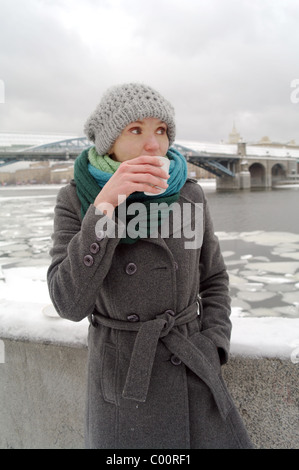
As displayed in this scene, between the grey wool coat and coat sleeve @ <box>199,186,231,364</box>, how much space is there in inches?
1.6

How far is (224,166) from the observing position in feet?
125

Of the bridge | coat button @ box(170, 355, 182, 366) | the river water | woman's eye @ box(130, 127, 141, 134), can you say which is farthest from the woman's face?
the bridge

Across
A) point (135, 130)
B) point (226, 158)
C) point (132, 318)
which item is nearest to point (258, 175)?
point (226, 158)

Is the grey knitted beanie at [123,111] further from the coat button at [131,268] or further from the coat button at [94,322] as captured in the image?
the coat button at [94,322]

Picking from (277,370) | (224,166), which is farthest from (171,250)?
(224,166)

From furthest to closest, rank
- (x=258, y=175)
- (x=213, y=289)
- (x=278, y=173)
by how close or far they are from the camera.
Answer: (x=278, y=173), (x=258, y=175), (x=213, y=289)

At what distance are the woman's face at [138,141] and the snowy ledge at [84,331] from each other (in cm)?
67

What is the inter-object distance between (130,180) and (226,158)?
123 feet

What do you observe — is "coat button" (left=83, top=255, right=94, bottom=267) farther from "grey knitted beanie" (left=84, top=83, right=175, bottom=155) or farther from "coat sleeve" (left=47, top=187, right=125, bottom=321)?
"grey knitted beanie" (left=84, top=83, right=175, bottom=155)

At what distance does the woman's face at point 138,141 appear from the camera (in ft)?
3.12

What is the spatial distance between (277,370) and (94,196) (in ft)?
2.65

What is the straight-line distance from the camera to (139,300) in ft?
3.08

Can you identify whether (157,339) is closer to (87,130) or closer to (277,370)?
(277,370)

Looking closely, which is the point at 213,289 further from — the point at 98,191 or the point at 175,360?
the point at 98,191
